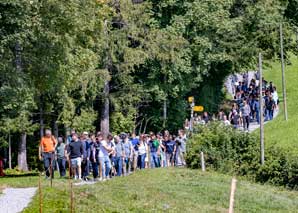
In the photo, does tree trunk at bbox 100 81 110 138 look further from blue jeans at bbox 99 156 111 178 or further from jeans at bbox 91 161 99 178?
jeans at bbox 91 161 99 178

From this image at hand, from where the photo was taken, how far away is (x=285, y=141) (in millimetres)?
39688

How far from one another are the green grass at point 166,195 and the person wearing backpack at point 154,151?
3265 mm

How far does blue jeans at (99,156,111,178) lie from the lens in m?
28.6

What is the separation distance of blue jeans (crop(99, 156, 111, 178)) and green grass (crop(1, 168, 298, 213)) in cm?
101

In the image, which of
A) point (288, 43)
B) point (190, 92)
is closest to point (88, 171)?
point (190, 92)

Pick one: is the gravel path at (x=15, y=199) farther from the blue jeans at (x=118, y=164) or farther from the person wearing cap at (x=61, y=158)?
the blue jeans at (x=118, y=164)

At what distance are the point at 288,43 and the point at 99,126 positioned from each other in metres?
15.3

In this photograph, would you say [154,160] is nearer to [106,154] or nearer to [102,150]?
[106,154]

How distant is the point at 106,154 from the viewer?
28781mm

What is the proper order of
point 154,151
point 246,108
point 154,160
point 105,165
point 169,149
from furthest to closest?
point 246,108 → point 169,149 → point 154,151 → point 154,160 → point 105,165

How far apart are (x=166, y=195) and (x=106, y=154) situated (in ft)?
19.0

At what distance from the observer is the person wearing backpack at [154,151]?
34031mm

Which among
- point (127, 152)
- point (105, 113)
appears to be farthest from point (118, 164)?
point (105, 113)

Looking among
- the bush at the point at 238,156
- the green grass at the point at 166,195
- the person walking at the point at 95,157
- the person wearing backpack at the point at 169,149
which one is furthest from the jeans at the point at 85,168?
the person wearing backpack at the point at 169,149
